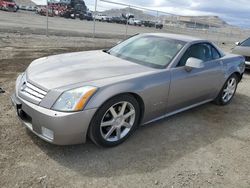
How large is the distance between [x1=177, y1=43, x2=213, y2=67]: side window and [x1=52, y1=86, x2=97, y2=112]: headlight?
1.72 m

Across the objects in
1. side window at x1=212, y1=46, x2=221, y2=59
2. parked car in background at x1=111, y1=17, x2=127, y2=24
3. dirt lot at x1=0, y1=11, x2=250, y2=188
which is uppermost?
parked car in background at x1=111, y1=17, x2=127, y2=24

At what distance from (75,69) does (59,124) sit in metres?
0.98

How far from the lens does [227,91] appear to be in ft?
18.4

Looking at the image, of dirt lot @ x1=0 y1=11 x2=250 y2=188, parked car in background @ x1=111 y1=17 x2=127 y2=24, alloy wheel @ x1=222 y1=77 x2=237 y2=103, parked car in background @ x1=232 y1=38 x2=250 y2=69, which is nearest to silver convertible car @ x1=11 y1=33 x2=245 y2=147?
dirt lot @ x1=0 y1=11 x2=250 y2=188

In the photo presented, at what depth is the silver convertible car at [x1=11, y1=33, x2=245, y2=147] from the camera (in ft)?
9.89

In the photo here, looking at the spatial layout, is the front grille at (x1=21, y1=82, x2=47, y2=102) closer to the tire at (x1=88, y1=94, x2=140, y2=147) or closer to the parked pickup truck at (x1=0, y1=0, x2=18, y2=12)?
the tire at (x1=88, y1=94, x2=140, y2=147)

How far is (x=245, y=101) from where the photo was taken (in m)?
6.14

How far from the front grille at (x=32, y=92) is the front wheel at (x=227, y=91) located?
365 centimetres

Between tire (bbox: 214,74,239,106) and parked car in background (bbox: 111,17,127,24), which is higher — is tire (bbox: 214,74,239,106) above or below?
below

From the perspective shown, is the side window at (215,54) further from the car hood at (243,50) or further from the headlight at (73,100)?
the car hood at (243,50)

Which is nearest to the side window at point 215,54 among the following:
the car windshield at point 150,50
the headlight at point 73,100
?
the car windshield at point 150,50

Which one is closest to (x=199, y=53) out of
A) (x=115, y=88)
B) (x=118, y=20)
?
(x=115, y=88)

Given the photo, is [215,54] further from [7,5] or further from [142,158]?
[7,5]

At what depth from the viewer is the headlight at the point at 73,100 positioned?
2972 millimetres
